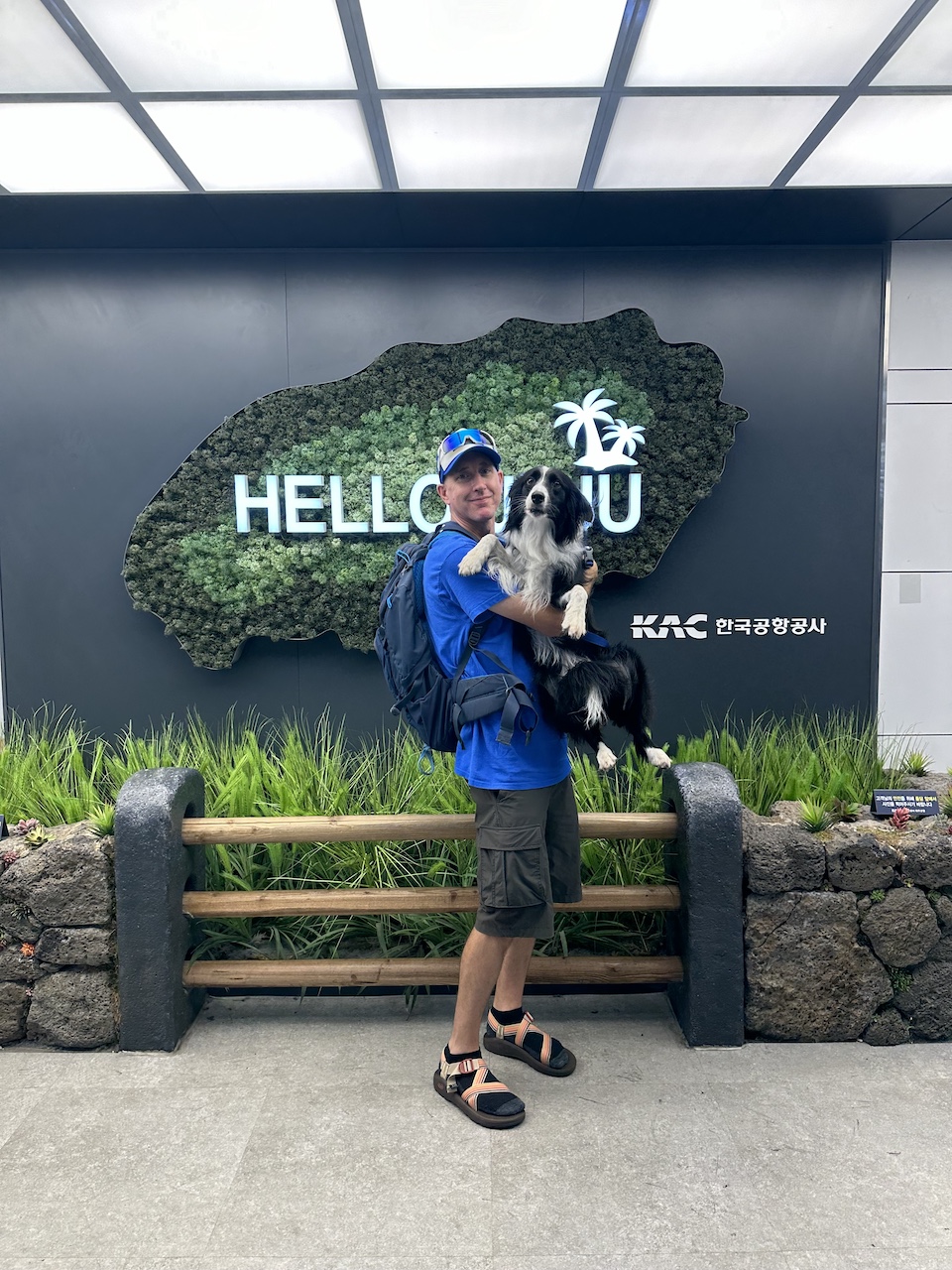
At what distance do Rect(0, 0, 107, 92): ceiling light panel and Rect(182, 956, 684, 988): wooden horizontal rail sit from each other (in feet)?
11.8

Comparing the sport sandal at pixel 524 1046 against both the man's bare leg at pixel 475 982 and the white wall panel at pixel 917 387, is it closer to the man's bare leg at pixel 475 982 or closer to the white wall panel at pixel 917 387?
the man's bare leg at pixel 475 982

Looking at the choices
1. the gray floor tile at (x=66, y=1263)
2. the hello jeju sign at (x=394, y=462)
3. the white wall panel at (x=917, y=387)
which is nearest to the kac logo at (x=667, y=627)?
the hello jeju sign at (x=394, y=462)

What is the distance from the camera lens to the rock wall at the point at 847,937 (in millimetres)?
2676

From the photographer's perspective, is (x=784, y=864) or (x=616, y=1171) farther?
(x=784, y=864)

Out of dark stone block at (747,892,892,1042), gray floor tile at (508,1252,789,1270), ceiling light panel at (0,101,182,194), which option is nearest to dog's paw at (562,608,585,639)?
dark stone block at (747,892,892,1042)

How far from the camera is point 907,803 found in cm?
293

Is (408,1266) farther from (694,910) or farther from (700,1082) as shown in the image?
(694,910)

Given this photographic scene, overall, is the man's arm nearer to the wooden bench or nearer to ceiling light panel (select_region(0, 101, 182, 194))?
the wooden bench

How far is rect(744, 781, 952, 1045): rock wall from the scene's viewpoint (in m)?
2.68

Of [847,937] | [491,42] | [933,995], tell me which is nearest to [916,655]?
[933,995]

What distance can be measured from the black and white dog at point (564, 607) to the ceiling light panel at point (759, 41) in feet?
6.79

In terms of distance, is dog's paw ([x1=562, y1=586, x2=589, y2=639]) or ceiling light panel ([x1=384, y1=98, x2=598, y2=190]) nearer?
dog's paw ([x1=562, y1=586, x2=589, y2=639])

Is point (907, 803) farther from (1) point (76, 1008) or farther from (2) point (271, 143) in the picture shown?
(2) point (271, 143)

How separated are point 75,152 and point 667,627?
4.16 meters
